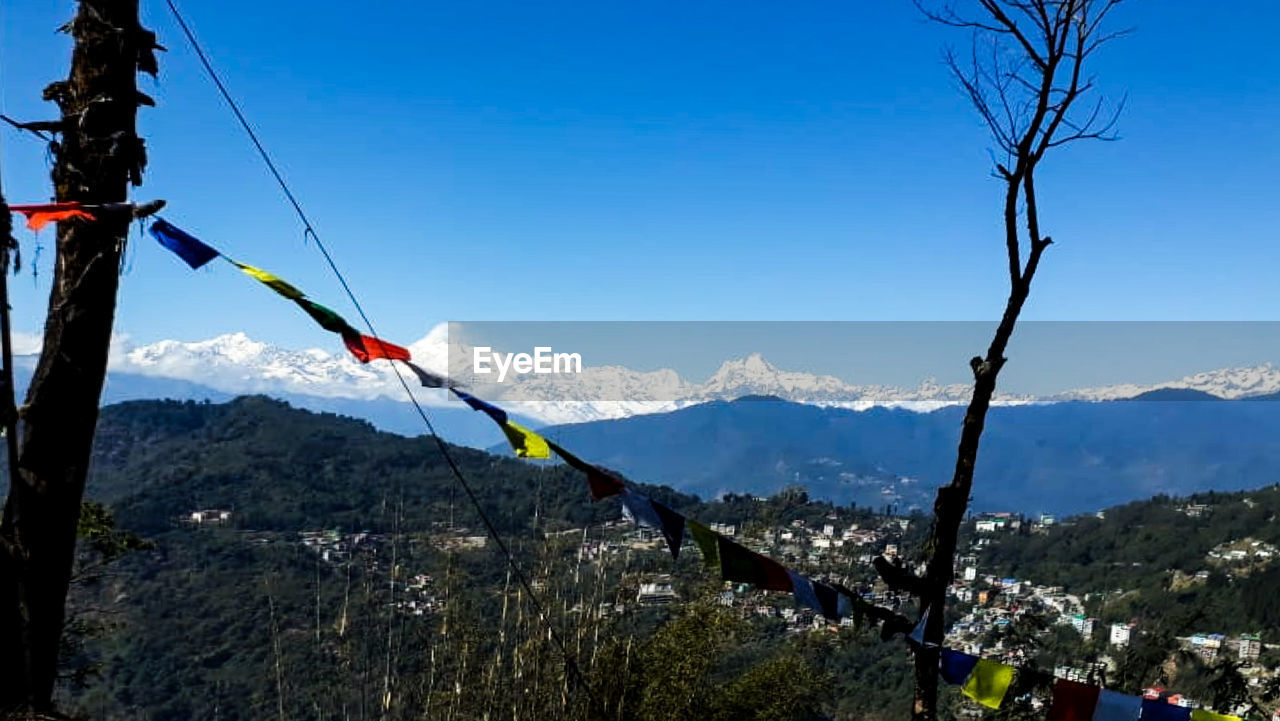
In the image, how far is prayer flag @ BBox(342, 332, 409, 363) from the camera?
486 cm

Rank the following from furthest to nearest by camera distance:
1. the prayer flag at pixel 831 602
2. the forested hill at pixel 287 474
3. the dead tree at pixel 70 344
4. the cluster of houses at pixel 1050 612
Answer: the forested hill at pixel 287 474
the cluster of houses at pixel 1050 612
the prayer flag at pixel 831 602
the dead tree at pixel 70 344

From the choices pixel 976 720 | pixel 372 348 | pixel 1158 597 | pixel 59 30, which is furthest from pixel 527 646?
pixel 1158 597

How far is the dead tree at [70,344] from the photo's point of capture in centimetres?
429

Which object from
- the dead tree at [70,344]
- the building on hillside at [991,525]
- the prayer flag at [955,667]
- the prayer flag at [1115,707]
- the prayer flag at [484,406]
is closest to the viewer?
the dead tree at [70,344]

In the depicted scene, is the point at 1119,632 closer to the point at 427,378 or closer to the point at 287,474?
the point at 427,378

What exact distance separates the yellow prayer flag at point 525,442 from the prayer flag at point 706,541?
2.85ft

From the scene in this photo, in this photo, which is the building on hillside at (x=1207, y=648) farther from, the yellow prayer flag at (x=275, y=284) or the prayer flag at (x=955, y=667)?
the yellow prayer flag at (x=275, y=284)

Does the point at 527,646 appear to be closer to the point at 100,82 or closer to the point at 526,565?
the point at 100,82

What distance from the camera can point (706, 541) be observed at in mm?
5242

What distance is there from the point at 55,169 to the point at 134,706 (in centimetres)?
5483

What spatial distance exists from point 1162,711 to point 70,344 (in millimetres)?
5668

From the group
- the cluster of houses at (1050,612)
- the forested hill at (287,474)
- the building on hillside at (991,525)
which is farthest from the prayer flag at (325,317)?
the building on hillside at (991,525)

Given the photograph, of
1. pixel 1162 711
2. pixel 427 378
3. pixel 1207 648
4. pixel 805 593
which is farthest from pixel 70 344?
pixel 1207 648

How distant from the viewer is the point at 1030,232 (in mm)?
5578
